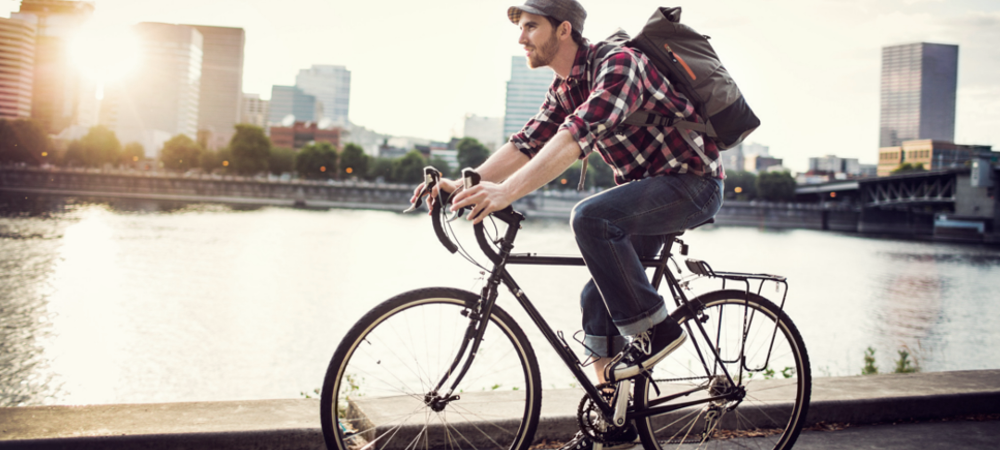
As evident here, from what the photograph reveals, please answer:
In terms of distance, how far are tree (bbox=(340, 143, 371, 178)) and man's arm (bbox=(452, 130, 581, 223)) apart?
10178 centimetres

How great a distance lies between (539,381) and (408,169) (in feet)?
335

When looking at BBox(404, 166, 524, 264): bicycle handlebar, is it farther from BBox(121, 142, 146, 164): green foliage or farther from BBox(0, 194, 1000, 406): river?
BBox(121, 142, 146, 164): green foliage

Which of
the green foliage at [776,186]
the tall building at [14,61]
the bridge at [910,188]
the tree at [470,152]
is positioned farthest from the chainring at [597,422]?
the green foliage at [776,186]

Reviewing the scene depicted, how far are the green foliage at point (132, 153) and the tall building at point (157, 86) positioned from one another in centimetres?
8418

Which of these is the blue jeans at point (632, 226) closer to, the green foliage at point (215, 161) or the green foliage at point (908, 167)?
the green foliage at point (215, 161)

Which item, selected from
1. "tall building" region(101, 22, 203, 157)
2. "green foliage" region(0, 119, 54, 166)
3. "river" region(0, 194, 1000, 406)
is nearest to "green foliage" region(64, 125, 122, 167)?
"green foliage" region(0, 119, 54, 166)

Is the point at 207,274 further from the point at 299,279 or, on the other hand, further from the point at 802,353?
the point at 802,353

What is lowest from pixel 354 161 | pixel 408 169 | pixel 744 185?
pixel 408 169

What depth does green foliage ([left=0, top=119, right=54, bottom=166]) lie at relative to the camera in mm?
67225

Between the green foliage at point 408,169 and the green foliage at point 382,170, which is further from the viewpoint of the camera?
the green foliage at point 382,170

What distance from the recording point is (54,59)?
57500mm

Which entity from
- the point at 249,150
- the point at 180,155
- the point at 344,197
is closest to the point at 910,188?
the point at 344,197

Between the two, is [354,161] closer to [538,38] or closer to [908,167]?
[538,38]

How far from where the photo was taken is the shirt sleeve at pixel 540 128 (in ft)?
7.70
